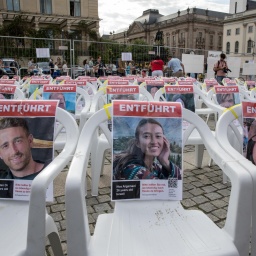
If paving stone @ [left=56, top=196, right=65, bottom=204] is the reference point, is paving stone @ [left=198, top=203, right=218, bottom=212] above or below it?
below

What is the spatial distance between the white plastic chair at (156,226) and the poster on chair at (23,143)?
259 millimetres

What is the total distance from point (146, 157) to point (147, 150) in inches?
1.6

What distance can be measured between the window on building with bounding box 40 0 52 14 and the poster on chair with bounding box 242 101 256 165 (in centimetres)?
3503

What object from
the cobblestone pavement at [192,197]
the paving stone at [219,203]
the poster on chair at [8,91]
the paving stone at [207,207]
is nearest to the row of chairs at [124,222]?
the cobblestone pavement at [192,197]

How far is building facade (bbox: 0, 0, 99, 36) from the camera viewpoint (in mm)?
30494

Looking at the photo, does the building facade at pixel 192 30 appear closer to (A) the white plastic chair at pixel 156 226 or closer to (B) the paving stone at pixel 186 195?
(B) the paving stone at pixel 186 195

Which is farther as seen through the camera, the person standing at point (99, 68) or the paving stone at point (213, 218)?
the person standing at point (99, 68)

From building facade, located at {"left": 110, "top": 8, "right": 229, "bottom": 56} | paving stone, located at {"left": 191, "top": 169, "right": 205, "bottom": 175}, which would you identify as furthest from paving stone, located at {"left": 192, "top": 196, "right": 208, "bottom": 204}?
building facade, located at {"left": 110, "top": 8, "right": 229, "bottom": 56}

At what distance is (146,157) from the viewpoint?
1675 millimetres

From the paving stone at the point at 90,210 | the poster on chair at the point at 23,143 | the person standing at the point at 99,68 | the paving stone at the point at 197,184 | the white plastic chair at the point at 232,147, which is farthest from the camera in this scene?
the person standing at the point at 99,68

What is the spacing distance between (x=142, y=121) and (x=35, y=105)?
639 mm

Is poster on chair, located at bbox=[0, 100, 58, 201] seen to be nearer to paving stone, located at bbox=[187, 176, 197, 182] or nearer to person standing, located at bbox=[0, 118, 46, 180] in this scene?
person standing, located at bbox=[0, 118, 46, 180]

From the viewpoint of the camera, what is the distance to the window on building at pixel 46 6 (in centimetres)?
3259

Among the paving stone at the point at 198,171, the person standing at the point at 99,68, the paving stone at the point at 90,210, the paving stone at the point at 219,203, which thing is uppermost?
the person standing at the point at 99,68
